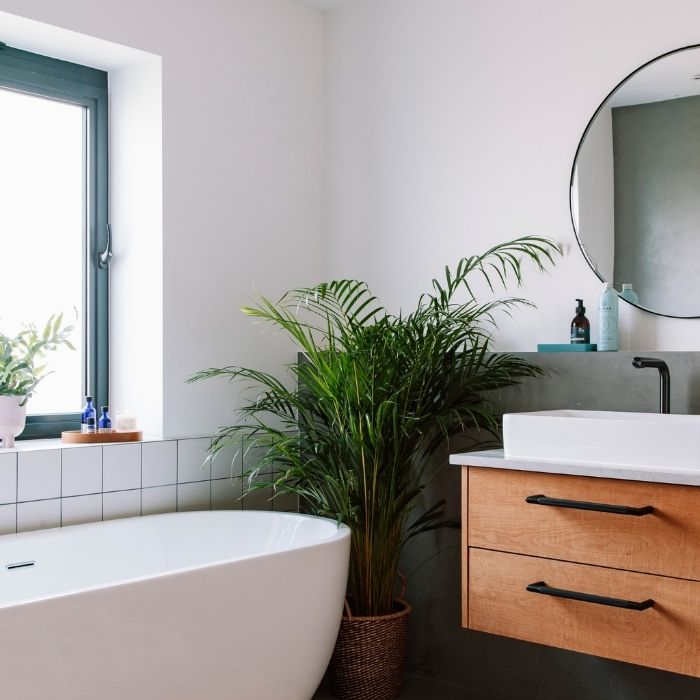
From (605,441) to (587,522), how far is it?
20cm

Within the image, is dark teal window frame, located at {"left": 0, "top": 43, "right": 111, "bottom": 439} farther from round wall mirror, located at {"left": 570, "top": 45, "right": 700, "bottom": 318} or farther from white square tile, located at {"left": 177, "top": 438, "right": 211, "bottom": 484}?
round wall mirror, located at {"left": 570, "top": 45, "right": 700, "bottom": 318}

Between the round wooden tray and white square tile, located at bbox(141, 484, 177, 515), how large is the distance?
0.18 m

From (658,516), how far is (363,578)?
1.09 meters

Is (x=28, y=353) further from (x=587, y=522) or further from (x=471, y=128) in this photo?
(x=587, y=522)

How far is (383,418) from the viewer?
272 cm

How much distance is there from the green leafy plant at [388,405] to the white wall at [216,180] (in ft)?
0.59

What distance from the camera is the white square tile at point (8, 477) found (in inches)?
102

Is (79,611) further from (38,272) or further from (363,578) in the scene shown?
(38,272)

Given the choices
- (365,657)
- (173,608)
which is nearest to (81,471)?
(173,608)

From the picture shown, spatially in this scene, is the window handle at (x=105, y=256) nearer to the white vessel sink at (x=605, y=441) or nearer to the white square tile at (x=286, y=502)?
the white square tile at (x=286, y=502)

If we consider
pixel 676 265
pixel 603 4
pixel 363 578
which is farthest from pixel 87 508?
pixel 603 4

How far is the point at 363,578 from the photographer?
2.85 meters

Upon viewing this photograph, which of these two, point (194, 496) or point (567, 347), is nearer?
point (567, 347)

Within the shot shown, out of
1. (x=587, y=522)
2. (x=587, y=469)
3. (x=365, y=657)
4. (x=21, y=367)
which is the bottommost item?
(x=365, y=657)
